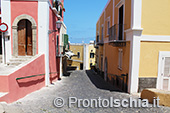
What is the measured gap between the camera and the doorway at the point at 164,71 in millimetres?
7902

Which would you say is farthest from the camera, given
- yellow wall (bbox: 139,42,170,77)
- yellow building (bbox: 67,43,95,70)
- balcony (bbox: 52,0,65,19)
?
yellow building (bbox: 67,43,95,70)

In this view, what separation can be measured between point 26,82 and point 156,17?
730 cm

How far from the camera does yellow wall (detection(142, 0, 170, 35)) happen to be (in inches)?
306

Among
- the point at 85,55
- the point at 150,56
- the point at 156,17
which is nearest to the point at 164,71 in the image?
the point at 150,56

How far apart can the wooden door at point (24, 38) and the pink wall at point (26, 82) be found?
4.58ft

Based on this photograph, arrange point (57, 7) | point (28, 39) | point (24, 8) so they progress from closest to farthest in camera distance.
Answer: point (24, 8) → point (28, 39) → point (57, 7)

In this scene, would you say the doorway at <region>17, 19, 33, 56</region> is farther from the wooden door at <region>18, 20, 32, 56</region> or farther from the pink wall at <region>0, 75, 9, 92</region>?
the pink wall at <region>0, 75, 9, 92</region>

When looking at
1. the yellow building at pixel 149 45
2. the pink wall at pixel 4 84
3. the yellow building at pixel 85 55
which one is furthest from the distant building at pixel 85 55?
the pink wall at pixel 4 84

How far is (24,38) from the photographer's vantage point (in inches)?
386

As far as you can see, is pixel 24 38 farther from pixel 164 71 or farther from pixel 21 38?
pixel 164 71

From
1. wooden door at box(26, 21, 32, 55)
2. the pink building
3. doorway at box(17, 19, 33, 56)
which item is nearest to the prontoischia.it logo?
the pink building

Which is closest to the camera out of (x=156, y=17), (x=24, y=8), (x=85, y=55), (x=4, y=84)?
(x=4, y=84)

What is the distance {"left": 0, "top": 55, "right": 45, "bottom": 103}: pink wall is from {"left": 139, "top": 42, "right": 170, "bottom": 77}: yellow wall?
18.5 feet

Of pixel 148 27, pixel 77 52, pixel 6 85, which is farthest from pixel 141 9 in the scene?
pixel 77 52
